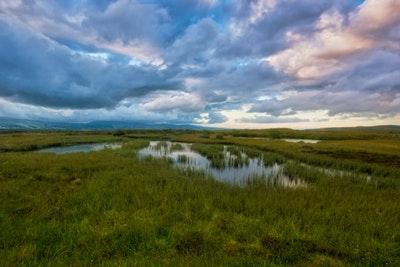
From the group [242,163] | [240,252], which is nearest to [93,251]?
[240,252]

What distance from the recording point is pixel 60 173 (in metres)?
20.1

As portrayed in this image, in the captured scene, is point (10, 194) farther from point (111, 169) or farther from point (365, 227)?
point (365, 227)

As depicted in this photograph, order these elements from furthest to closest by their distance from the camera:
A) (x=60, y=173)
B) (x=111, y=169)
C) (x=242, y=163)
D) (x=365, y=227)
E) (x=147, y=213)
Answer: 1. (x=242, y=163)
2. (x=111, y=169)
3. (x=60, y=173)
4. (x=147, y=213)
5. (x=365, y=227)

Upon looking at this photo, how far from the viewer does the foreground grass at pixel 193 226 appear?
7.66 meters

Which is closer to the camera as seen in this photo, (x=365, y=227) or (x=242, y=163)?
(x=365, y=227)

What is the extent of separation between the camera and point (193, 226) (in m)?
9.96

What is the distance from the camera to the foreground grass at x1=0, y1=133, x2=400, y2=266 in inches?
302

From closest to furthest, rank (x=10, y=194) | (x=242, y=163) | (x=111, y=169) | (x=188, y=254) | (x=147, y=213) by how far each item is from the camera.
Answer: (x=188, y=254), (x=147, y=213), (x=10, y=194), (x=111, y=169), (x=242, y=163)

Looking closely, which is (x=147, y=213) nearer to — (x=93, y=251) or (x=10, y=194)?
(x=93, y=251)

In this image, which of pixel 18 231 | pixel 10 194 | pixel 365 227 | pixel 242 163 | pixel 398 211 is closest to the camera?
pixel 18 231

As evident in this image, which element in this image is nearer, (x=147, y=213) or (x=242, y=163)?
(x=147, y=213)

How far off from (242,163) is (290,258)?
23345 mm

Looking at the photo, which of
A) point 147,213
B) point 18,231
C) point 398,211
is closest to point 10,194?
point 18,231

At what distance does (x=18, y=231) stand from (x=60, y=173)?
476 inches
